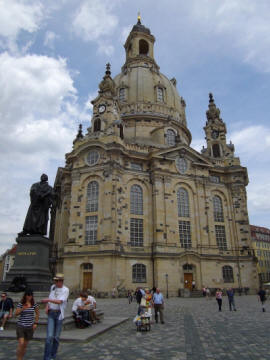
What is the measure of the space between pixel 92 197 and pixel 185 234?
13777 millimetres

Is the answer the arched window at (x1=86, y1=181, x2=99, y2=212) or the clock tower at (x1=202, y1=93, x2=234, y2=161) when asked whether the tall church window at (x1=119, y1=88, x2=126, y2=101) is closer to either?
the clock tower at (x1=202, y1=93, x2=234, y2=161)

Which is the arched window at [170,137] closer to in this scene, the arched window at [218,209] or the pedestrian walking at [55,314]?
the arched window at [218,209]

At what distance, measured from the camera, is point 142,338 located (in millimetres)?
9953

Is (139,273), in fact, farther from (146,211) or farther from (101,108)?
(101,108)

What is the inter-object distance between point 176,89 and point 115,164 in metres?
30.3

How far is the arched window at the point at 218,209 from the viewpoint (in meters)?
43.3

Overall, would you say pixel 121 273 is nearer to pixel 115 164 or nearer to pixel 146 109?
pixel 115 164

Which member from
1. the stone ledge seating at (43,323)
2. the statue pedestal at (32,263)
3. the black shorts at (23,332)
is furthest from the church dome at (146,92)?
the black shorts at (23,332)

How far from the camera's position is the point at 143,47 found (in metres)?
65.1

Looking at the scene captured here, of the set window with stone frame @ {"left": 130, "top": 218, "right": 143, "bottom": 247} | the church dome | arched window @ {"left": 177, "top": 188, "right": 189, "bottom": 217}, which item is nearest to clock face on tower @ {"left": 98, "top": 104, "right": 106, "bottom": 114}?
the church dome

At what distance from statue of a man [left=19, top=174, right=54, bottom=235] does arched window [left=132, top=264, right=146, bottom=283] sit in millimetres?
23267

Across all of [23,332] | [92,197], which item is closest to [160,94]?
[92,197]

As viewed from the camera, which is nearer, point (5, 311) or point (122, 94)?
point (5, 311)

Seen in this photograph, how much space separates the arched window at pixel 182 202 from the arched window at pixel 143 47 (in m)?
39.0
